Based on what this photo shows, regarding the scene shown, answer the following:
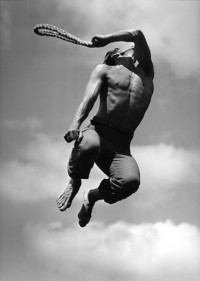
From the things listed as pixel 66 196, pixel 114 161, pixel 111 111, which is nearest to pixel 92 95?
pixel 111 111

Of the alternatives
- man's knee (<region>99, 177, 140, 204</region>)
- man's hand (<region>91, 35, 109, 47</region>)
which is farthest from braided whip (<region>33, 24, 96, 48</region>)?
man's knee (<region>99, 177, 140, 204</region>)

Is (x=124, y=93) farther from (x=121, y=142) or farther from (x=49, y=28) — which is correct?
(x=49, y=28)

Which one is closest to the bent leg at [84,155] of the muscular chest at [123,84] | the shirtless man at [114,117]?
the shirtless man at [114,117]

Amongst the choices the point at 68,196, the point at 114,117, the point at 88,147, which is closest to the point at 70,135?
the point at 88,147

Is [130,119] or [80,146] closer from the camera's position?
[80,146]

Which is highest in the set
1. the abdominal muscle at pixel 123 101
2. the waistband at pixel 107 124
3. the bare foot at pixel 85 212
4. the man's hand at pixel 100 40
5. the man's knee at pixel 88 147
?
the man's hand at pixel 100 40

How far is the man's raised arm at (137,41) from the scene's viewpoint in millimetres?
6480

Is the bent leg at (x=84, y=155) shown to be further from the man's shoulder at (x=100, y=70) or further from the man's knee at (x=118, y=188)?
the man's shoulder at (x=100, y=70)

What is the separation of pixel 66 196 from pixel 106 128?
3.44 feet

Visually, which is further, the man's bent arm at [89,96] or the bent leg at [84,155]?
the man's bent arm at [89,96]

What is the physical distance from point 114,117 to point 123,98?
255 millimetres

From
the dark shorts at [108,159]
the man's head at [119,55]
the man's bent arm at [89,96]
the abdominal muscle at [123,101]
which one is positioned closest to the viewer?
the dark shorts at [108,159]

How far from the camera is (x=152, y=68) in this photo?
23.2 feet

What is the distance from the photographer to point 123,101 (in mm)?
6664
